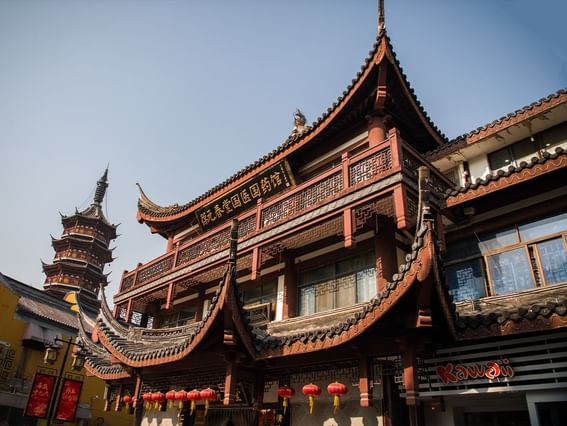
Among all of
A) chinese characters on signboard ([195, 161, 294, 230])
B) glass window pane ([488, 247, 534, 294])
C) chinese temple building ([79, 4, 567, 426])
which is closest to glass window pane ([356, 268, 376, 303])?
chinese temple building ([79, 4, 567, 426])

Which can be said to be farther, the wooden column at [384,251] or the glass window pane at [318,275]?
the glass window pane at [318,275]

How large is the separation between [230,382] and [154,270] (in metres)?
8.37

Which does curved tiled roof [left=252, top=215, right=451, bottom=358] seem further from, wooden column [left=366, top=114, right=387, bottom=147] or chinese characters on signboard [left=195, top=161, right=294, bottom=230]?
chinese characters on signboard [left=195, top=161, right=294, bottom=230]

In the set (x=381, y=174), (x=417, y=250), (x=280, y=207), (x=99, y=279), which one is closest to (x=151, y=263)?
(x=280, y=207)

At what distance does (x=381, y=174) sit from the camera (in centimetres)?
905

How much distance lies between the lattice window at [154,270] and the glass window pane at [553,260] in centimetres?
1141

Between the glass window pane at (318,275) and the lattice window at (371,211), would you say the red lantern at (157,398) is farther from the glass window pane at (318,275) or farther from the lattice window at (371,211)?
the lattice window at (371,211)

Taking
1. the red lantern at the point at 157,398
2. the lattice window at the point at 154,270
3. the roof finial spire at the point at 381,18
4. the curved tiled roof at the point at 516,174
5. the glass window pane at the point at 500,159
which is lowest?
the red lantern at the point at 157,398

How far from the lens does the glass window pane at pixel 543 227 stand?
8188mm

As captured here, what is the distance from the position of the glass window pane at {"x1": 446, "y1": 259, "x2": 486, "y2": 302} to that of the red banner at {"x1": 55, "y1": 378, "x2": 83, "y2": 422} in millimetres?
15022

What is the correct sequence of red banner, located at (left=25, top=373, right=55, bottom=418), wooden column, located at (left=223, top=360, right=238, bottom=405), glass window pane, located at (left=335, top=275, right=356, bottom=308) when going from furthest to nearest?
red banner, located at (left=25, top=373, right=55, bottom=418), glass window pane, located at (left=335, top=275, right=356, bottom=308), wooden column, located at (left=223, top=360, right=238, bottom=405)

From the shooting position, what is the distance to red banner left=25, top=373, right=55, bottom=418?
15.7 m

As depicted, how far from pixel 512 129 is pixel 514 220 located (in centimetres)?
294

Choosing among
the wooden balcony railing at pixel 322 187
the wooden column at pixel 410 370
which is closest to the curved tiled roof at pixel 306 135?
the wooden balcony railing at pixel 322 187
